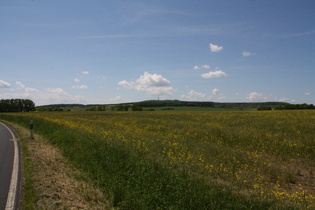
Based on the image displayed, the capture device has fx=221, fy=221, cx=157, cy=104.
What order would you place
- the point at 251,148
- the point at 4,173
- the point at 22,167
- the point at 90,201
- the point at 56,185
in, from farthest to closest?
1. the point at 251,148
2. the point at 22,167
3. the point at 4,173
4. the point at 56,185
5. the point at 90,201

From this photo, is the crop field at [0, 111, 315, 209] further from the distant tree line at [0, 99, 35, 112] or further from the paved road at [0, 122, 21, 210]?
the distant tree line at [0, 99, 35, 112]

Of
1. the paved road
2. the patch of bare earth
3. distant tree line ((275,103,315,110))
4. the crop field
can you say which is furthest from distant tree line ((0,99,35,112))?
distant tree line ((275,103,315,110))

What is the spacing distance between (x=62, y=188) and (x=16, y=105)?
4221 inches

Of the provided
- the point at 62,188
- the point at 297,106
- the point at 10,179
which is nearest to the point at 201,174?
the point at 62,188

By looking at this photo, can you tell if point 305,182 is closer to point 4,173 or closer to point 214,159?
point 214,159

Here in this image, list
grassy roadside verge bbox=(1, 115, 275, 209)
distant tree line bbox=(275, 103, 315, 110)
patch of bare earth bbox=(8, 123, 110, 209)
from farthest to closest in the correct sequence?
1. distant tree line bbox=(275, 103, 315, 110)
2. patch of bare earth bbox=(8, 123, 110, 209)
3. grassy roadside verge bbox=(1, 115, 275, 209)

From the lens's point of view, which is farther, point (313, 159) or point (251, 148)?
point (251, 148)

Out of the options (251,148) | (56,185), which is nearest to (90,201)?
(56,185)

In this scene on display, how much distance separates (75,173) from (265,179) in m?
6.55

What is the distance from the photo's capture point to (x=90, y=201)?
18.0 ft

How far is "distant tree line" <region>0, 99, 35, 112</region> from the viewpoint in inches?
3658

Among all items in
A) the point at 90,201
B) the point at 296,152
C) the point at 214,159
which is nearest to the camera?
the point at 90,201

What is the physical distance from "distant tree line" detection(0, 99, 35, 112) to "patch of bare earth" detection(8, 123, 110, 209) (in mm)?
102667

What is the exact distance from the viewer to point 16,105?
315ft
